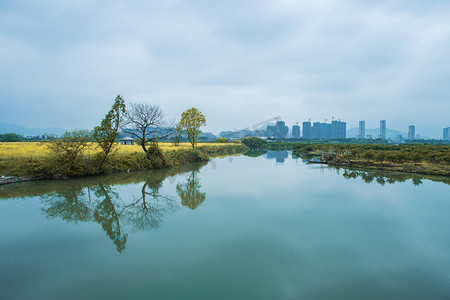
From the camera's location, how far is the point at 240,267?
4602mm

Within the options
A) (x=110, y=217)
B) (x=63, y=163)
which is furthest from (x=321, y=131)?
(x=110, y=217)

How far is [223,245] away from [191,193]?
→ 18.3 ft

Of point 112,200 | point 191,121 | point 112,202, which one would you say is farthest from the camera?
→ point 191,121

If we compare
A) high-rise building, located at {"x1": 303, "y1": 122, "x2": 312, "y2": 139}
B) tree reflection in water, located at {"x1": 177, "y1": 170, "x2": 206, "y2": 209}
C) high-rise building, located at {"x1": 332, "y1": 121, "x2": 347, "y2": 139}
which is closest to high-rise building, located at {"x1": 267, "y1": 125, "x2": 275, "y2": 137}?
high-rise building, located at {"x1": 303, "y1": 122, "x2": 312, "y2": 139}

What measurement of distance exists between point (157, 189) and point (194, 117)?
15869mm

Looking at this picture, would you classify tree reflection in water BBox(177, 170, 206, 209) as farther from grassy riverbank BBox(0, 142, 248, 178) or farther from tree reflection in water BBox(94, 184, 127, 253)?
grassy riverbank BBox(0, 142, 248, 178)

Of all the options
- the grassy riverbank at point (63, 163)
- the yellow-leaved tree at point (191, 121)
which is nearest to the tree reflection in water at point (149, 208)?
the grassy riverbank at point (63, 163)

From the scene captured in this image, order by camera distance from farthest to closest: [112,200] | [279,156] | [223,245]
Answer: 1. [279,156]
2. [112,200]
3. [223,245]

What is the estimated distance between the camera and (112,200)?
9586 millimetres

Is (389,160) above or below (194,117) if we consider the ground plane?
below

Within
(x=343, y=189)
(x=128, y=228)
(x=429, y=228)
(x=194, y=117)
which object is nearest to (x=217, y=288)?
(x=128, y=228)

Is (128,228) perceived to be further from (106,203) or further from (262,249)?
Result: (262,249)

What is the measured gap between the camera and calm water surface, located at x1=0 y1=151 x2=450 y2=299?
400 cm

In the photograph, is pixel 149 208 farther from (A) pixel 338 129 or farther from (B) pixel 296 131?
(A) pixel 338 129
